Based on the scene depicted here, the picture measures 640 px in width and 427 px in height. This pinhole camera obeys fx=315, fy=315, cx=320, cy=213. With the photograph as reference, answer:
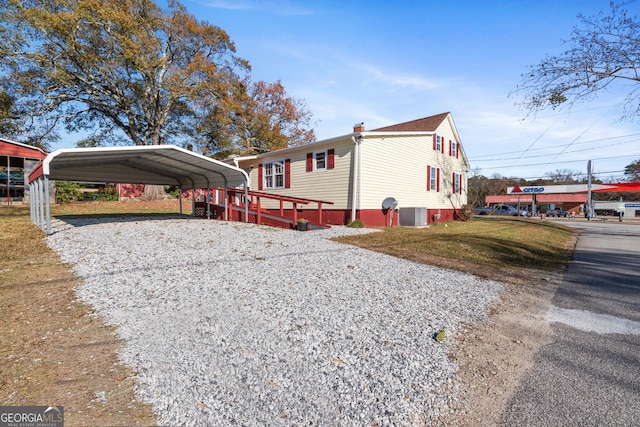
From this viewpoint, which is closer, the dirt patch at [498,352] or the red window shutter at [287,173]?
the dirt patch at [498,352]

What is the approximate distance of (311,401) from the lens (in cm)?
232

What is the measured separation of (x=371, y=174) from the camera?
45.4ft

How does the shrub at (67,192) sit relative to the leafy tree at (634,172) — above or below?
below

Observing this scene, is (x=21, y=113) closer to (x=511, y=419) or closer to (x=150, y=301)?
(x=150, y=301)

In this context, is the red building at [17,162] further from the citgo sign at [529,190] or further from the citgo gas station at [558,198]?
the citgo sign at [529,190]

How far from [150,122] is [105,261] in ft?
66.3

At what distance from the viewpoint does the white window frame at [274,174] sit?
667 inches

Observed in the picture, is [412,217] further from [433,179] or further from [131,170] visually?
[131,170]

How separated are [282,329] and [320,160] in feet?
39.8

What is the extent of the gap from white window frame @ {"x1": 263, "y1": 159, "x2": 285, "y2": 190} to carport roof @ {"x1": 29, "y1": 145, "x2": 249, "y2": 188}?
4.03 meters

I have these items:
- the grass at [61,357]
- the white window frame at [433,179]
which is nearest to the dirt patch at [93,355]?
the grass at [61,357]

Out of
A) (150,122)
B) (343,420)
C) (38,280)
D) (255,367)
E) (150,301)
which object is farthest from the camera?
(150,122)

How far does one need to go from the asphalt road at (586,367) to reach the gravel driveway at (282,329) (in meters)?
0.65

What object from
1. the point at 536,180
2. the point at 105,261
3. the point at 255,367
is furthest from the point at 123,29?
the point at 536,180
